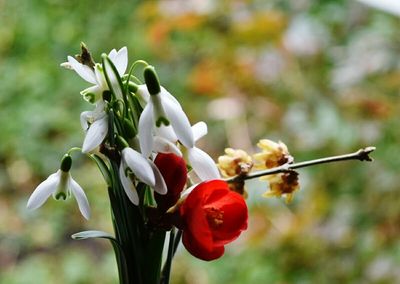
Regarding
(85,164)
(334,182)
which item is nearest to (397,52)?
(334,182)

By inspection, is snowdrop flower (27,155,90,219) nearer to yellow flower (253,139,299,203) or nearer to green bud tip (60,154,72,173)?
green bud tip (60,154,72,173)

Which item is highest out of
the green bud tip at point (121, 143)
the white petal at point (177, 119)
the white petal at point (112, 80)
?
the white petal at point (112, 80)

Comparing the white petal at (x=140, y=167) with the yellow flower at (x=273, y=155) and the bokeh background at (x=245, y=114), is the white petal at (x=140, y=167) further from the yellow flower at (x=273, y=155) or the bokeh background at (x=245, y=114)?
the bokeh background at (x=245, y=114)

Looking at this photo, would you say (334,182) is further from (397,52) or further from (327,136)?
(397,52)

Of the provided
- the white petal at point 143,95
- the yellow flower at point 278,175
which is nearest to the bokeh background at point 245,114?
the yellow flower at point 278,175

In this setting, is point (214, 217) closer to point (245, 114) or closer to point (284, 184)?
point (284, 184)

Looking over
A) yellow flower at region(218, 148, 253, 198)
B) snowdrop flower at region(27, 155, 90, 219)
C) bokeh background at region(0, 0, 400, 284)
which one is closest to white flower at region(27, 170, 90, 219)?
snowdrop flower at region(27, 155, 90, 219)
